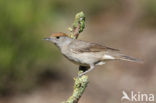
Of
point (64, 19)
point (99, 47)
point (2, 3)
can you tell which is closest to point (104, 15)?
point (64, 19)

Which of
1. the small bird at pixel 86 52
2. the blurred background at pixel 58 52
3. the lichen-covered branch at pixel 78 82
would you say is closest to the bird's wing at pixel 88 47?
the small bird at pixel 86 52

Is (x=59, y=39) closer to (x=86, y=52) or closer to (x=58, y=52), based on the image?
(x=86, y=52)

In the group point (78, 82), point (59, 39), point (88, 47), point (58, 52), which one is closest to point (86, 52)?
point (88, 47)

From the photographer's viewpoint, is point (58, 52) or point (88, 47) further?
point (58, 52)

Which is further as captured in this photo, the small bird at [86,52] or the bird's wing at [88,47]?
the bird's wing at [88,47]

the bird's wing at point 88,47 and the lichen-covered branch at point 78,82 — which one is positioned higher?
the lichen-covered branch at point 78,82

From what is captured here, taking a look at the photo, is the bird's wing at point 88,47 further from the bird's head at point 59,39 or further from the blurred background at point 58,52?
the blurred background at point 58,52
